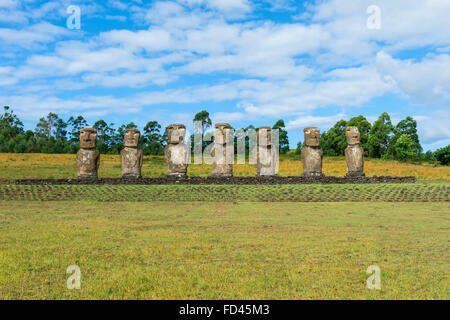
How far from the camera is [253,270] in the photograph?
6043mm

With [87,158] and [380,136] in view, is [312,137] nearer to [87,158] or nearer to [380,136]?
[87,158]

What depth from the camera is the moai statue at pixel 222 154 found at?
22.3 m

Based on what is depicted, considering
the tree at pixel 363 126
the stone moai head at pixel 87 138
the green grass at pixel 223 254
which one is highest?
the tree at pixel 363 126

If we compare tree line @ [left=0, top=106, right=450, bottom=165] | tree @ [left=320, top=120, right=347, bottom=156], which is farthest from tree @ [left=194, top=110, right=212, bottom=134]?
tree @ [left=320, top=120, right=347, bottom=156]

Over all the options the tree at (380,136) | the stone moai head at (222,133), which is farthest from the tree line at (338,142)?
the stone moai head at (222,133)

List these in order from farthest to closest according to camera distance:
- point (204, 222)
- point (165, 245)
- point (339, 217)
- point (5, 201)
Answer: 1. point (5, 201)
2. point (339, 217)
3. point (204, 222)
4. point (165, 245)

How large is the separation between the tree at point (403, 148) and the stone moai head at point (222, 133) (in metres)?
43.2

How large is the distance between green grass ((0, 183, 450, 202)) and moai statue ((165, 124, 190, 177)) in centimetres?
269

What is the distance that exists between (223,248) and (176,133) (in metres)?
15.3

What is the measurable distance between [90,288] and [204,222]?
571 centimetres

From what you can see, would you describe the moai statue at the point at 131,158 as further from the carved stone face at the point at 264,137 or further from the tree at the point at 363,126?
the tree at the point at 363,126

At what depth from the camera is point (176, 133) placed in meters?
22.2

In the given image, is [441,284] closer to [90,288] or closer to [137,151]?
[90,288]
